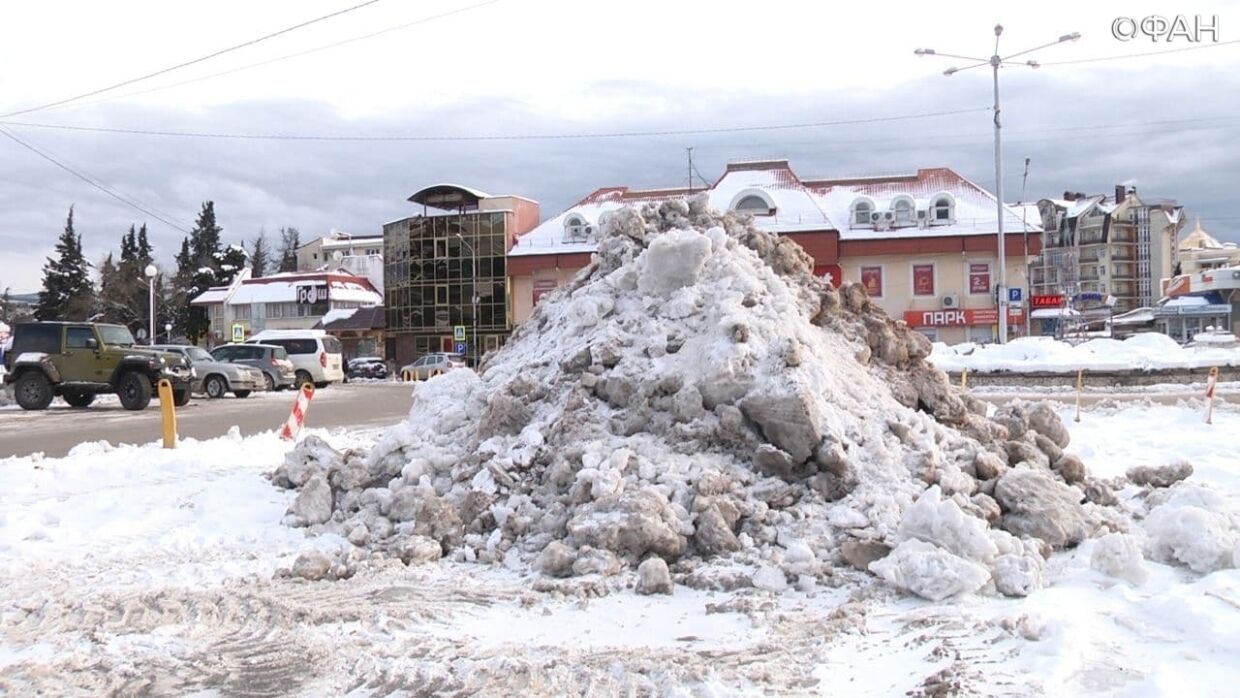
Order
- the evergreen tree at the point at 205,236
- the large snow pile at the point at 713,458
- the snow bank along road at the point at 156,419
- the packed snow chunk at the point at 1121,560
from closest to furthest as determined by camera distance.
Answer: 1. the packed snow chunk at the point at 1121,560
2. the large snow pile at the point at 713,458
3. the snow bank along road at the point at 156,419
4. the evergreen tree at the point at 205,236

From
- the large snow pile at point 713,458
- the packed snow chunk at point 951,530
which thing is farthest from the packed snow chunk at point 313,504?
the packed snow chunk at point 951,530

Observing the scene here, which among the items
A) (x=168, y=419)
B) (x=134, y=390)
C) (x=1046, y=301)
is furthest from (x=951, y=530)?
(x=1046, y=301)

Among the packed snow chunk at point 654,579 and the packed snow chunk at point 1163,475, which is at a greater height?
the packed snow chunk at point 1163,475

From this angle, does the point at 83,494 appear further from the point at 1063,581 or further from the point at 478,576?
the point at 1063,581

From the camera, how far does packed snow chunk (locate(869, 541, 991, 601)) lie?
514 centimetres

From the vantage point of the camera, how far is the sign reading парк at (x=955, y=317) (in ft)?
151

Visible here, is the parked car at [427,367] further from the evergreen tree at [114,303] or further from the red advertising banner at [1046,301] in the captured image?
the evergreen tree at [114,303]

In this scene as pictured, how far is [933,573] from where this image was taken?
5.18 metres

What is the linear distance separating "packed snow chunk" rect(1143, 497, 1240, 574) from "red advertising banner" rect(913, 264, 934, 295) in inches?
1684

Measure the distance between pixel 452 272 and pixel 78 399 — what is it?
34.0m

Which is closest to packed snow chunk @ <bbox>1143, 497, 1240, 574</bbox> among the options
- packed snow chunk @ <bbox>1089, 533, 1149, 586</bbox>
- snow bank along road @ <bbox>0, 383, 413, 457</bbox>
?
packed snow chunk @ <bbox>1089, 533, 1149, 586</bbox>

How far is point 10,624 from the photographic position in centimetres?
506

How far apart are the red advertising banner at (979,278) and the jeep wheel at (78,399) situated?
38.4m

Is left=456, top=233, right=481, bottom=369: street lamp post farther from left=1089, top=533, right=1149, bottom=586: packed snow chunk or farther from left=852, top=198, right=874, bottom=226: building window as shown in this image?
left=1089, top=533, right=1149, bottom=586: packed snow chunk
